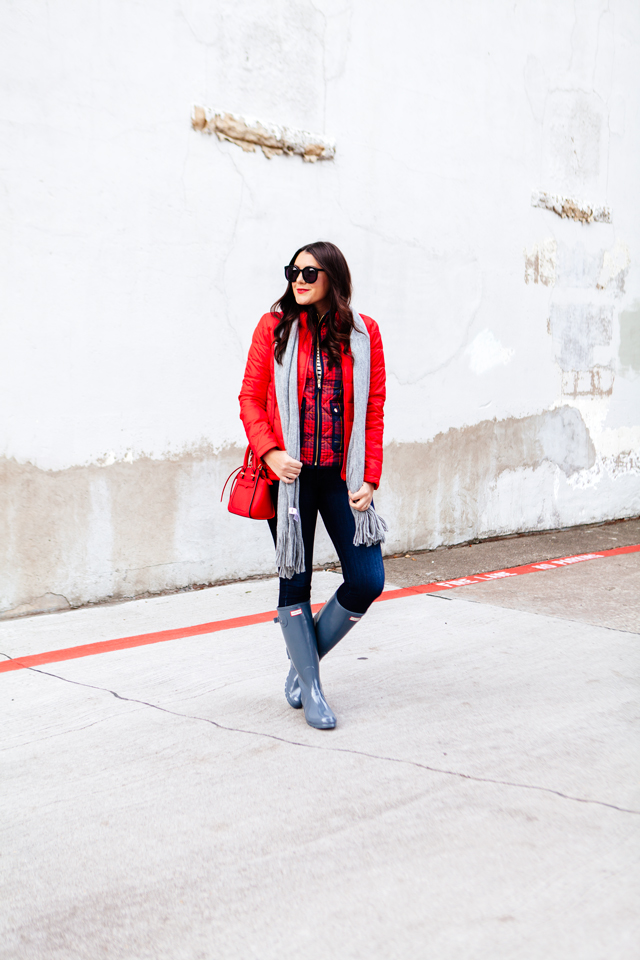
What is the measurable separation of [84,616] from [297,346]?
7.69ft

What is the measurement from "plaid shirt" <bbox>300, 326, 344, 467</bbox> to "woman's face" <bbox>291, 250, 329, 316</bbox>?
0.18 meters

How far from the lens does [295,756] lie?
2.93 m

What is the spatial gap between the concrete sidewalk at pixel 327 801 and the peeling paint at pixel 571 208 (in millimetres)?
3953

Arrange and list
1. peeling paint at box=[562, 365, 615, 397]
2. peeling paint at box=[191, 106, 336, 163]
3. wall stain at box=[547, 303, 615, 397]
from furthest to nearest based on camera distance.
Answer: peeling paint at box=[562, 365, 615, 397]
wall stain at box=[547, 303, 615, 397]
peeling paint at box=[191, 106, 336, 163]

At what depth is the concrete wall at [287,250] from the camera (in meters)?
4.57

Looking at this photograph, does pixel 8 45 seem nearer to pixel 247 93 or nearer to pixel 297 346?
pixel 247 93

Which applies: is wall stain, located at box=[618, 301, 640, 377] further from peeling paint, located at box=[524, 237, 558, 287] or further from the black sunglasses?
the black sunglasses

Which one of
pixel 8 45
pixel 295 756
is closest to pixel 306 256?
pixel 295 756

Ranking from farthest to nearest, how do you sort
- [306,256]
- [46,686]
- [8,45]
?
[8,45] → [46,686] → [306,256]

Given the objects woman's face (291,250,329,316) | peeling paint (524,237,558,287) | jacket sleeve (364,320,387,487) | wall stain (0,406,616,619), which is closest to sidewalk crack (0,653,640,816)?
jacket sleeve (364,320,387,487)

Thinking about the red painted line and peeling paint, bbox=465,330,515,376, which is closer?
the red painted line

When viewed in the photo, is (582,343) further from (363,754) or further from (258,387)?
Result: (363,754)

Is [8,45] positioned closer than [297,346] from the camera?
No

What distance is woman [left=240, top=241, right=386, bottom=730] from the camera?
3.07 meters
